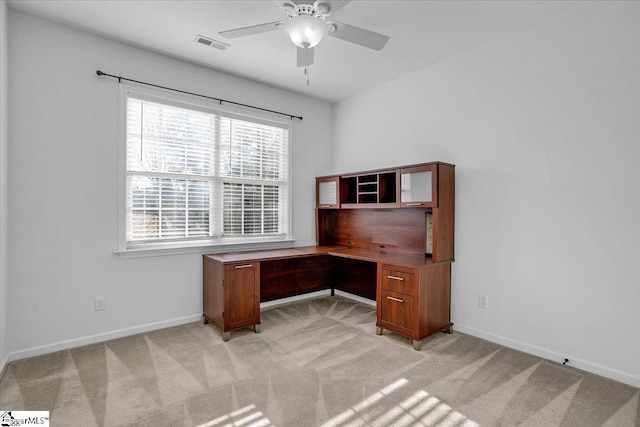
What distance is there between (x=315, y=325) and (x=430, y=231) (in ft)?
5.00

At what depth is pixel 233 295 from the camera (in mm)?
3047

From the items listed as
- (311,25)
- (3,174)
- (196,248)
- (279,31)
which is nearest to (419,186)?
(311,25)

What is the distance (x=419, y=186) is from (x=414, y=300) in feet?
3.50

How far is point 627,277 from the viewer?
2.26 m

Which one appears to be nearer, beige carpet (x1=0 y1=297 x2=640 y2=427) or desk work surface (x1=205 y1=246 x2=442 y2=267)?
beige carpet (x1=0 y1=297 x2=640 y2=427)

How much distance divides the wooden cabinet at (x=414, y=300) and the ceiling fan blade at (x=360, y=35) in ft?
5.93

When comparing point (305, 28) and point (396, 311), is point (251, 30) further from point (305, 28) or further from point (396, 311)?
point (396, 311)

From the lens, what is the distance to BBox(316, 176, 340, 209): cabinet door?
13.1 ft

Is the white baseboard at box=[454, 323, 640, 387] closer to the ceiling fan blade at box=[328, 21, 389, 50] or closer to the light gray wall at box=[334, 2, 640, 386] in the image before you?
the light gray wall at box=[334, 2, 640, 386]

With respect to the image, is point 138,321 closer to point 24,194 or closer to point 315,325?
point 24,194

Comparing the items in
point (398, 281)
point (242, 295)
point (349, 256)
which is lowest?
point (242, 295)

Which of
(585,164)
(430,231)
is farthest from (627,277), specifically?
(430,231)

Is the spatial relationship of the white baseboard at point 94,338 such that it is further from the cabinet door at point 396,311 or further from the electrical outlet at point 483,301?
the electrical outlet at point 483,301

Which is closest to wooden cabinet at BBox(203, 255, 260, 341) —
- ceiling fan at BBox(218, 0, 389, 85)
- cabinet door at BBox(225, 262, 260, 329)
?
cabinet door at BBox(225, 262, 260, 329)
